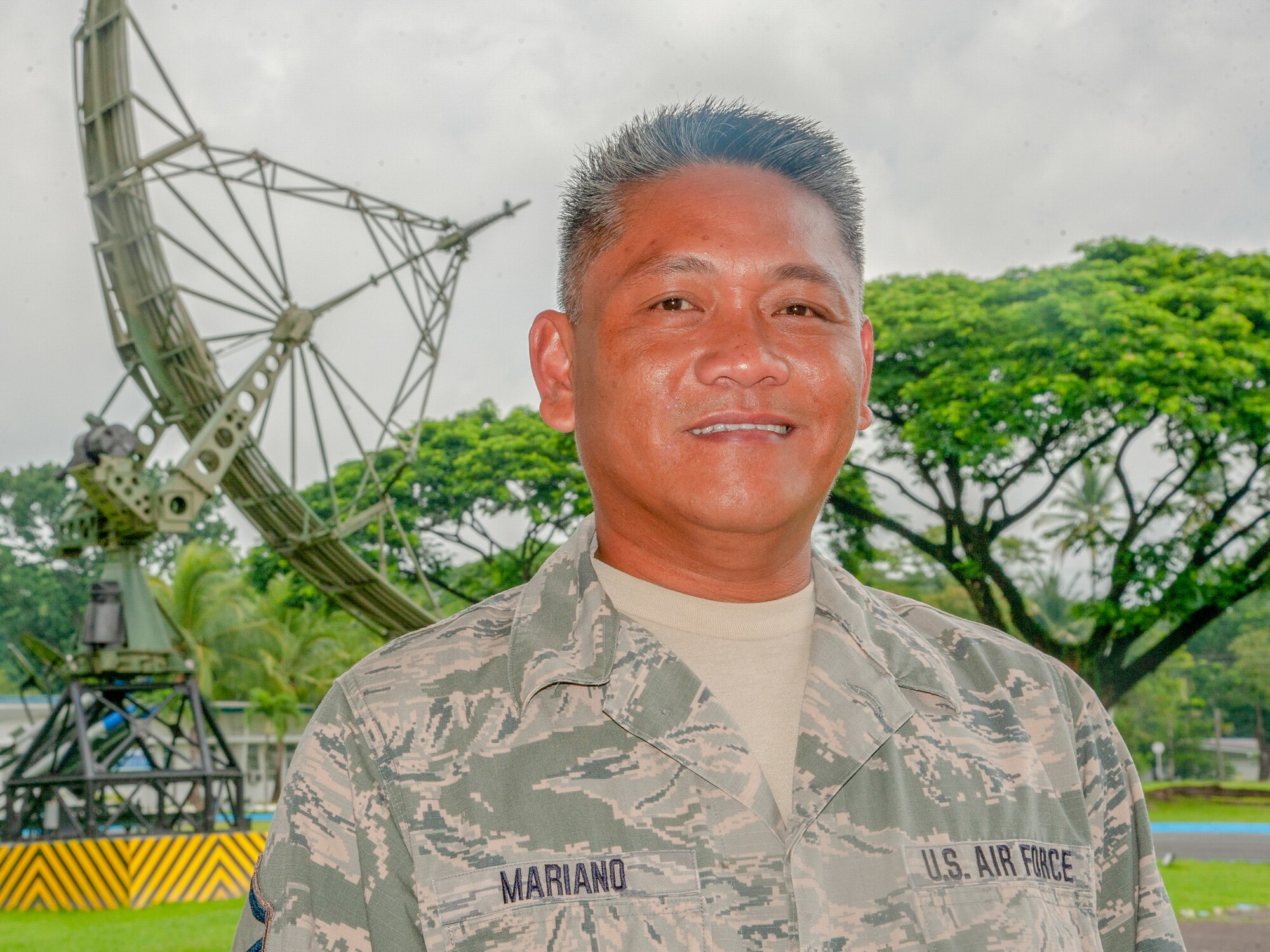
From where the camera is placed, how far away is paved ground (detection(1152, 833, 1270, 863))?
1831 centimetres

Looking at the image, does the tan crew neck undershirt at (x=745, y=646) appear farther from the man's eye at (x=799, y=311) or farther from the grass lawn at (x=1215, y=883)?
the grass lawn at (x=1215, y=883)

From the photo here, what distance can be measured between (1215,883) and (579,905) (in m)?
13.4

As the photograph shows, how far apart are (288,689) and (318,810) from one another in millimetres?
28851

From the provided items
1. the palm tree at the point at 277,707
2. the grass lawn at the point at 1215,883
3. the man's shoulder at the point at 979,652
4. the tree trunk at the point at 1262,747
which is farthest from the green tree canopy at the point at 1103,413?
the tree trunk at the point at 1262,747

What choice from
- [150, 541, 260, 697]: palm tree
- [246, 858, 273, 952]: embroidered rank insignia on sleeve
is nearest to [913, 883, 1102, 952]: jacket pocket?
[246, 858, 273, 952]: embroidered rank insignia on sleeve

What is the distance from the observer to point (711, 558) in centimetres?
162

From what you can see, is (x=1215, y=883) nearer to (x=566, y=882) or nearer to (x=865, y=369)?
(x=865, y=369)

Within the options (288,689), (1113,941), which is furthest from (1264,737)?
(1113,941)

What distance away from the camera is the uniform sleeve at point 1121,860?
5.09 feet

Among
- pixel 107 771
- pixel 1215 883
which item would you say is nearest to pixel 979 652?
pixel 107 771

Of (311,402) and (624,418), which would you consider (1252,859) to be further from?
(624,418)

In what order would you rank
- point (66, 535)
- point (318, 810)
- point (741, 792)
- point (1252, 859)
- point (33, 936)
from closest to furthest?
point (318, 810) < point (741, 792) < point (33, 936) < point (66, 535) < point (1252, 859)

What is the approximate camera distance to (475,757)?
1.42 m

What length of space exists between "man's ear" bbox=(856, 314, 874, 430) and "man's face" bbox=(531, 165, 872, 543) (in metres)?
0.04
